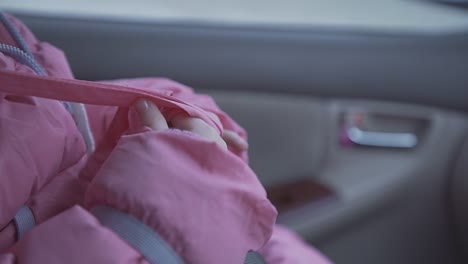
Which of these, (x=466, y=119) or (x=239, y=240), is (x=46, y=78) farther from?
(x=466, y=119)

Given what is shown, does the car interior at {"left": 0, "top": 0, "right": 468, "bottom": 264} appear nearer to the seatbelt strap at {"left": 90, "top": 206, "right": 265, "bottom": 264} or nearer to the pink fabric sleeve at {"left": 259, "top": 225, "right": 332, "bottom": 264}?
the pink fabric sleeve at {"left": 259, "top": 225, "right": 332, "bottom": 264}

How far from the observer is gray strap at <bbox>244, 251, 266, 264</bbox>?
2.43 ft

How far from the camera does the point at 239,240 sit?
1.87ft

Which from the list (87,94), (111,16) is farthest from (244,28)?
(87,94)

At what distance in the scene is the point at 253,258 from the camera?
29.7 inches

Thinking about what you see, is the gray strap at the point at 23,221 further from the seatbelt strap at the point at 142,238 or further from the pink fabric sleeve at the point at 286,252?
the pink fabric sleeve at the point at 286,252

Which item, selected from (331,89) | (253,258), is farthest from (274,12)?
(253,258)

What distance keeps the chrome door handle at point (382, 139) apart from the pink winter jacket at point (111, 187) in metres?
0.70

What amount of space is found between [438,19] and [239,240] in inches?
36.0

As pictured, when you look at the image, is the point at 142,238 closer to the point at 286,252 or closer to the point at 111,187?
the point at 111,187

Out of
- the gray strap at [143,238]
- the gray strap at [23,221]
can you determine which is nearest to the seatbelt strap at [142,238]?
the gray strap at [143,238]

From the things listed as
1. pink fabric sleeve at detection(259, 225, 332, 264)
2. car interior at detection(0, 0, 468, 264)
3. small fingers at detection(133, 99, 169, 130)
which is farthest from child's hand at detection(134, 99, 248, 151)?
car interior at detection(0, 0, 468, 264)

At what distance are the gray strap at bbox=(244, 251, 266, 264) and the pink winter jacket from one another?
5.6 inches

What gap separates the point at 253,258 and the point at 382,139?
2.08 feet
